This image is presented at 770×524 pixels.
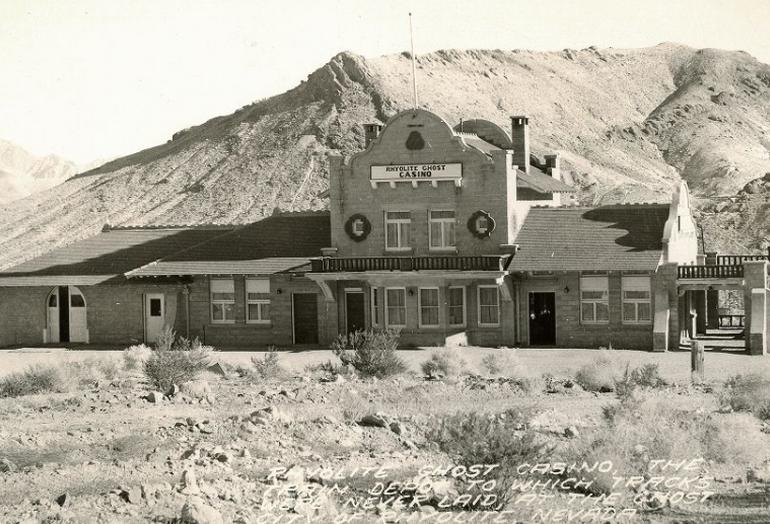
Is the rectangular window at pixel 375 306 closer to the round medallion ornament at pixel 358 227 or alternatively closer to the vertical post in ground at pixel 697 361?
the round medallion ornament at pixel 358 227

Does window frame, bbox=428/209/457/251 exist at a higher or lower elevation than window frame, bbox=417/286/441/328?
higher

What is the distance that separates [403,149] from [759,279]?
1245 centimetres

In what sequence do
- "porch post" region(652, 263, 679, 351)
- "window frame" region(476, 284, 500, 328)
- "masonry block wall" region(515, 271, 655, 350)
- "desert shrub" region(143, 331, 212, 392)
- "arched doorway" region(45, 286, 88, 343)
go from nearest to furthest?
"desert shrub" region(143, 331, 212, 392)
"porch post" region(652, 263, 679, 351)
"masonry block wall" region(515, 271, 655, 350)
"window frame" region(476, 284, 500, 328)
"arched doorway" region(45, 286, 88, 343)

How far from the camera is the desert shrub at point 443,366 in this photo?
30.5 metres

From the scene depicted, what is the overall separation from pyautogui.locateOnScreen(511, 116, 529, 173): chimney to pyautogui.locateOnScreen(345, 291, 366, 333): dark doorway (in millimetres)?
9224

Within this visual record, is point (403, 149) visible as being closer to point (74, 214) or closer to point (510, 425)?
point (510, 425)

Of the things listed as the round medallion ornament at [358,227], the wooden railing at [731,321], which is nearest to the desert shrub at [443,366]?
the round medallion ornament at [358,227]

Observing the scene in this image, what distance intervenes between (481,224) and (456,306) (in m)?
2.92

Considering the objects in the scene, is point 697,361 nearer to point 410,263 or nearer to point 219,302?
point 410,263

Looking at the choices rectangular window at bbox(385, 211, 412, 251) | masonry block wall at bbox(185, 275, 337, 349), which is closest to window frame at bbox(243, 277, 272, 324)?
masonry block wall at bbox(185, 275, 337, 349)

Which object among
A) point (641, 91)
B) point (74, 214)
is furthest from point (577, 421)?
point (641, 91)

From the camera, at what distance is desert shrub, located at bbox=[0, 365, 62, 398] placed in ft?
87.6

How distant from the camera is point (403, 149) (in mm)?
39500

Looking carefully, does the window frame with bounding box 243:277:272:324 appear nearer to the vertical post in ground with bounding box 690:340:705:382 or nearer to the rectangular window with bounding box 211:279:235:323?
the rectangular window with bounding box 211:279:235:323
